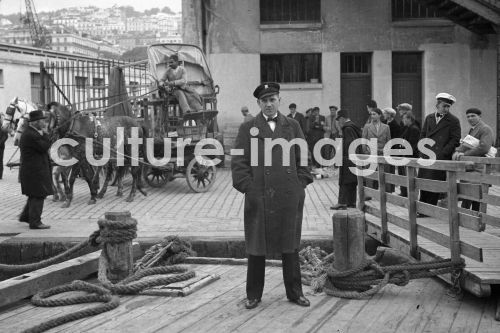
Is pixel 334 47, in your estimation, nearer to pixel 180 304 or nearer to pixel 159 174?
pixel 159 174

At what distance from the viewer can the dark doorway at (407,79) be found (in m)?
24.3

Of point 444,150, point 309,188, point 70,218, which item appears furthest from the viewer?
point 309,188

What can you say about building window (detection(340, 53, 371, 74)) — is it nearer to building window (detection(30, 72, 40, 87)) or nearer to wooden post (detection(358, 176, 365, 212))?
wooden post (detection(358, 176, 365, 212))

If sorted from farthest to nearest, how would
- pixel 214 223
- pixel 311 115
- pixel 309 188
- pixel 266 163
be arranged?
pixel 311 115
pixel 309 188
pixel 214 223
pixel 266 163

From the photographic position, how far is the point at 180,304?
23.8 ft

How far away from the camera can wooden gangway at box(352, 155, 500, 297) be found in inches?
282

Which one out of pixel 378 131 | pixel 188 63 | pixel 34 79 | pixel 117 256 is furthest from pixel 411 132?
pixel 34 79

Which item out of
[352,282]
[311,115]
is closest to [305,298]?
[352,282]

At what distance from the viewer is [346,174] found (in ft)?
44.1

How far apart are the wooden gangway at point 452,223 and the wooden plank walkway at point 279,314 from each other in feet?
1.12

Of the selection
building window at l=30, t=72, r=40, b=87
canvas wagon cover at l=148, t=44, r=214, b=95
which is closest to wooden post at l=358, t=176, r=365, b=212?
canvas wagon cover at l=148, t=44, r=214, b=95

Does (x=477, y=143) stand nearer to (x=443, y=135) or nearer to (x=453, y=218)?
(x=443, y=135)

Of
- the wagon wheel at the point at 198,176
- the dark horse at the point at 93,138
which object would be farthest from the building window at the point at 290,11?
the dark horse at the point at 93,138

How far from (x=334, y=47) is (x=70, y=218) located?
13.5m
